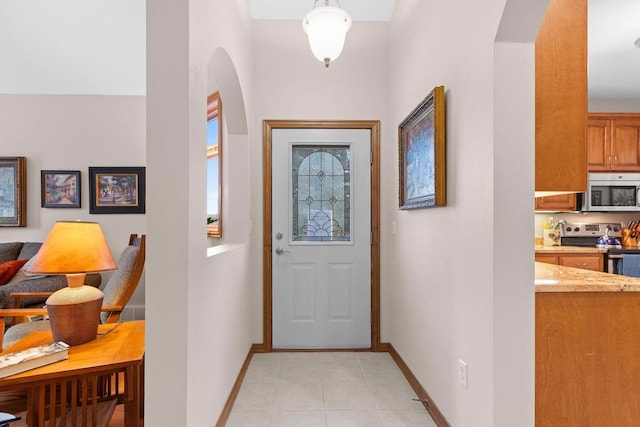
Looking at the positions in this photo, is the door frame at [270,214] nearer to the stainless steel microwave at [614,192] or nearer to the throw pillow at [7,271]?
the throw pillow at [7,271]

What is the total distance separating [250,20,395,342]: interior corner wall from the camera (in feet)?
10.4

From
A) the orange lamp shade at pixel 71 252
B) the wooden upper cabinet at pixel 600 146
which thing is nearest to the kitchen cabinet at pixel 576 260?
the wooden upper cabinet at pixel 600 146

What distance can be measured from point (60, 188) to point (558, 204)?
18.2 ft

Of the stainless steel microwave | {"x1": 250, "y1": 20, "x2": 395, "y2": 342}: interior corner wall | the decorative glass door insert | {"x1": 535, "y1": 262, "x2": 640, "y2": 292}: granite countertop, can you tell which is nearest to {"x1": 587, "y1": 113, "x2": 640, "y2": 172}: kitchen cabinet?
the stainless steel microwave

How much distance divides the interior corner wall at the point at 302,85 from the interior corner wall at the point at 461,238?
56 centimetres

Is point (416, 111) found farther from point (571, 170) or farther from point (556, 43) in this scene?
point (571, 170)

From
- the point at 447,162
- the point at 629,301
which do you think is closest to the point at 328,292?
the point at 447,162

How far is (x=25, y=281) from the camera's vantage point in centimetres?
308

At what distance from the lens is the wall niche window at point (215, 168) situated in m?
3.01

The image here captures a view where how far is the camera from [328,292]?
320 centimetres

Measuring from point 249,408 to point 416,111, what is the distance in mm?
2174

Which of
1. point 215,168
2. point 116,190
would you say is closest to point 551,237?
point 215,168

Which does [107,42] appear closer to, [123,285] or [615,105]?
[123,285]

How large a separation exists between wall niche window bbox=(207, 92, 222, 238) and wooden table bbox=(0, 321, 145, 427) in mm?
1427
